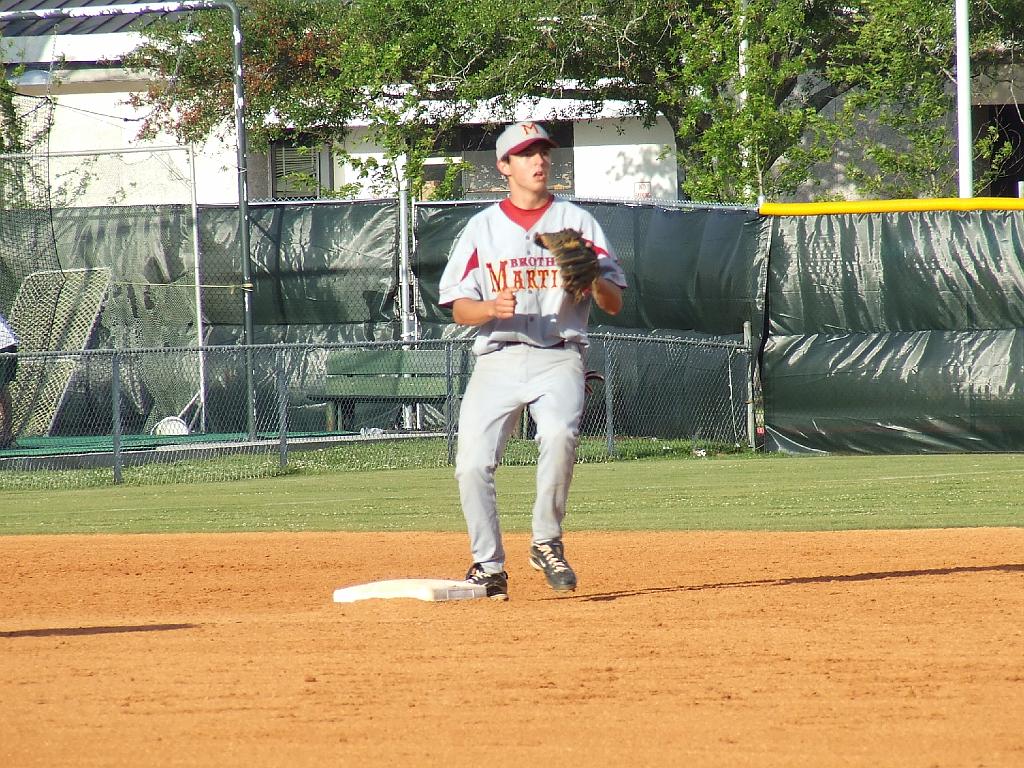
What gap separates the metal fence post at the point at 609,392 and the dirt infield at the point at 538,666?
Result: 22.8 ft

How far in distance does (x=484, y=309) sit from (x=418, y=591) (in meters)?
1.30

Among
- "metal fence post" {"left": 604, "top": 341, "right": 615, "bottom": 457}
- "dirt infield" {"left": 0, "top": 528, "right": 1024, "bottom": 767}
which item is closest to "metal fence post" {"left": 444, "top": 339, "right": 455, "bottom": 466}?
"metal fence post" {"left": 604, "top": 341, "right": 615, "bottom": 457}

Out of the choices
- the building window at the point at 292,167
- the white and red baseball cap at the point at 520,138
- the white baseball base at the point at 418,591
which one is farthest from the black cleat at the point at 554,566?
the building window at the point at 292,167

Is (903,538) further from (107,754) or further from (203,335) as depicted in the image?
(203,335)

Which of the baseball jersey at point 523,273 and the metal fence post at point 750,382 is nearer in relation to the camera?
the baseball jersey at point 523,273

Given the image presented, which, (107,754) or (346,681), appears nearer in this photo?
(107,754)

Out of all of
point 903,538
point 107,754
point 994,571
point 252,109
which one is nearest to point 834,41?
point 252,109

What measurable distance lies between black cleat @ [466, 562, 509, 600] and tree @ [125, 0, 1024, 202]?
45.2 feet

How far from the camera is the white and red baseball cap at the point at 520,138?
6090 millimetres

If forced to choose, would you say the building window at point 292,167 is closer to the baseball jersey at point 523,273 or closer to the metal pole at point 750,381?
the metal pole at point 750,381

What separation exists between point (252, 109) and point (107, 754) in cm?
2183

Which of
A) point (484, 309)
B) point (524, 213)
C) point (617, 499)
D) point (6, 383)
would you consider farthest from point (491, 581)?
point (6, 383)

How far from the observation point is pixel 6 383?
1525 centimetres

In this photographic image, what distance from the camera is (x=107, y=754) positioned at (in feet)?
12.3
